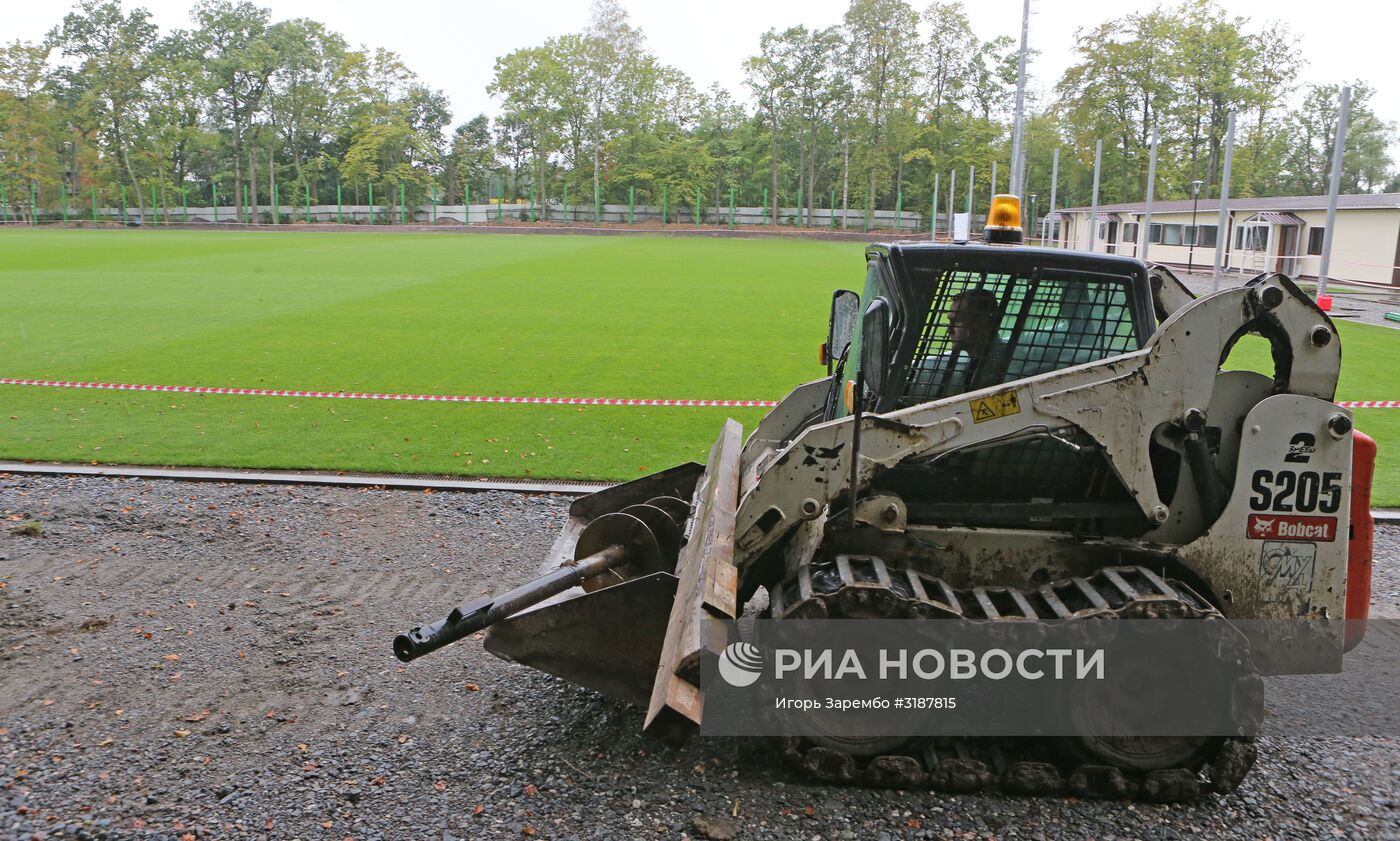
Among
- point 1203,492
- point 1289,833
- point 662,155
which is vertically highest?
point 662,155

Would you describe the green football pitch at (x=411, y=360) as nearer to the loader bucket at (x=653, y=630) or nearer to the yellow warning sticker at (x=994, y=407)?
the loader bucket at (x=653, y=630)

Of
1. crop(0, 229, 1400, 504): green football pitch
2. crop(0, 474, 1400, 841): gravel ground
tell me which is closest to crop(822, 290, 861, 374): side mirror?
crop(0, 474, 1400, 841): gravel ground

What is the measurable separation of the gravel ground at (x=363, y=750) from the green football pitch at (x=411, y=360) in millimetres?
3827

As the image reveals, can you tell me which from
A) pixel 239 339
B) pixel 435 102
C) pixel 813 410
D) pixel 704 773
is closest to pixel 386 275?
pixel 239 339

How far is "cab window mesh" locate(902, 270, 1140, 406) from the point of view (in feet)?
17.4

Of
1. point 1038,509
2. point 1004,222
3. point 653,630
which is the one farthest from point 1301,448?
point 653,630

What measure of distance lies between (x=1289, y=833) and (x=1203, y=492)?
1.56m

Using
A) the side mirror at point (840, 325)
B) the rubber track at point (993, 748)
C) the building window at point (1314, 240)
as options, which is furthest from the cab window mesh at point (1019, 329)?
the building window at point (1314, 240)

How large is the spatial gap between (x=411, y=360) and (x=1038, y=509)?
14.3 m

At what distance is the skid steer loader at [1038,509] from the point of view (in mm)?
4887

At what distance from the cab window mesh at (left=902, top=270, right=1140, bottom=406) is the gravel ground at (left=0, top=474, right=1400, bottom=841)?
2.08m

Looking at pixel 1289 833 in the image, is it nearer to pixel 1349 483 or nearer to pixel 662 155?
pixel 1349 483

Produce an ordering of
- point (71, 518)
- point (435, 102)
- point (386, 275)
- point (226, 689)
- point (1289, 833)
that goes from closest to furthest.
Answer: point (1289, 833) < point (226, 689) < point (71, 518) < point (386, 275) < point (435, 102)

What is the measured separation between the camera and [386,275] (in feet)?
117
